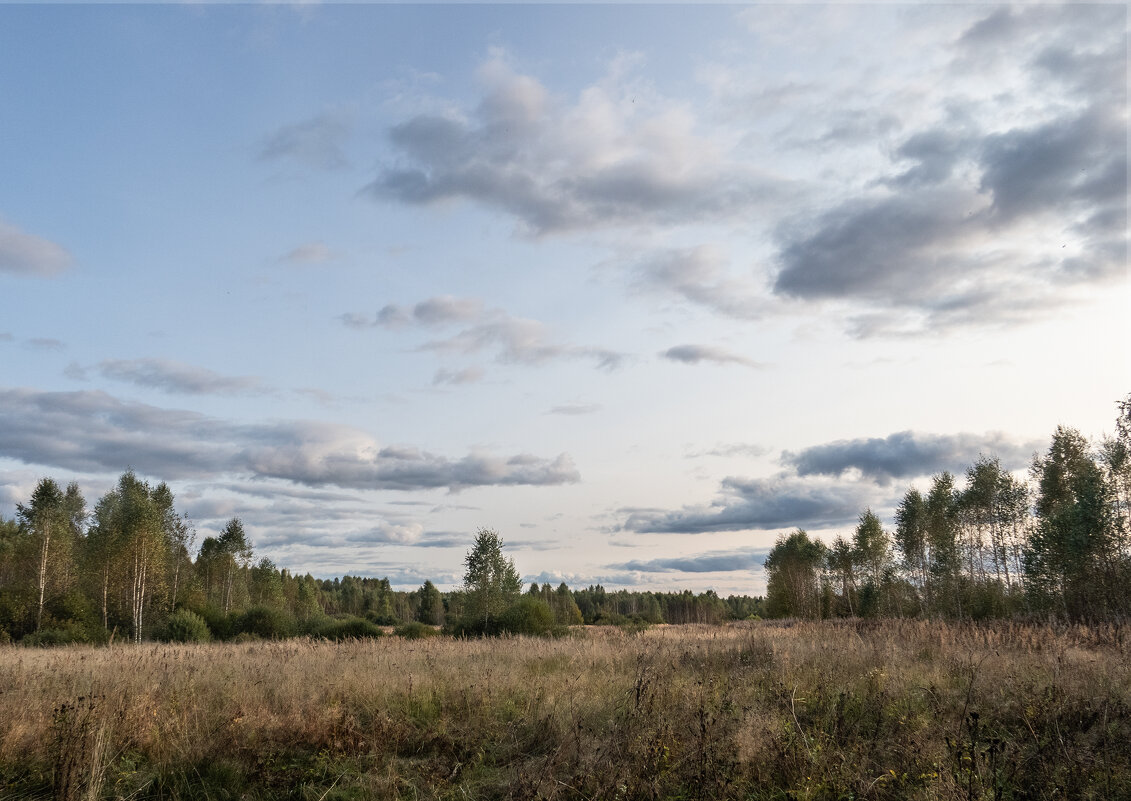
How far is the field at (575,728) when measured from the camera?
7297mm

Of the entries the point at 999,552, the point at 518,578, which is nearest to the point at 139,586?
the point at 518,578

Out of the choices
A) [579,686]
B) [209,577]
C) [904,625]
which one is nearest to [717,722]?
[579,686]

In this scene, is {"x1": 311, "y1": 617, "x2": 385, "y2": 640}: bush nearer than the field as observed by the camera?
No

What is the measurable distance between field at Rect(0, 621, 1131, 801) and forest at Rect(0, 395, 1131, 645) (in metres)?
18.5

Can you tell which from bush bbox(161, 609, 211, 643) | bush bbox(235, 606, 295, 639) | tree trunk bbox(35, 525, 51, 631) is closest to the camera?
bush bbox(161, 609, 211, 643)

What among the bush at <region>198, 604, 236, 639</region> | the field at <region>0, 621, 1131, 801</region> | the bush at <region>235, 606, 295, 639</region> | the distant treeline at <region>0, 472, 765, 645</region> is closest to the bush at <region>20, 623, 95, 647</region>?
the distant treeline at <region>0, 472, 765, 645</region>

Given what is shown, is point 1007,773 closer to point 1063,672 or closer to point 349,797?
point 1063,672

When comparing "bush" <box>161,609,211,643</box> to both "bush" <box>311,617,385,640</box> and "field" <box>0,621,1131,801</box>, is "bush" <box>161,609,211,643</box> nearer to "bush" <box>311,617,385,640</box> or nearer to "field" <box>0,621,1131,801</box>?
"bush" <box>311,617,385,640</box>

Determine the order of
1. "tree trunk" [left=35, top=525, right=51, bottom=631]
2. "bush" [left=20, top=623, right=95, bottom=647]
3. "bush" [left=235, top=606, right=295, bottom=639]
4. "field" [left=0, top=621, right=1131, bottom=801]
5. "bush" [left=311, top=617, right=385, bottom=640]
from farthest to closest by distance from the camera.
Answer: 1. "tree trunk" [left=35, top=525, right=51, bottom=631]
2. "bush" [left=235, top=606, right=295, bottom=639]
3. "bush" [left=311, top=617, right=385, bottom=640]
4. "bush" [left=20, top=623, right=95, bottom=647]
5. "field" [left=0, top=621, right=1131, bottom=801]

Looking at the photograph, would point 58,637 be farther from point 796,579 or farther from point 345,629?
point 796,579

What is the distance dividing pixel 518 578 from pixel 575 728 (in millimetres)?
43655

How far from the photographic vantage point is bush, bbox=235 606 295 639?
A: 3959 centimetres

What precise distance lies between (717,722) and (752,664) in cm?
493

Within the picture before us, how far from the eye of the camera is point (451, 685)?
437 inches
